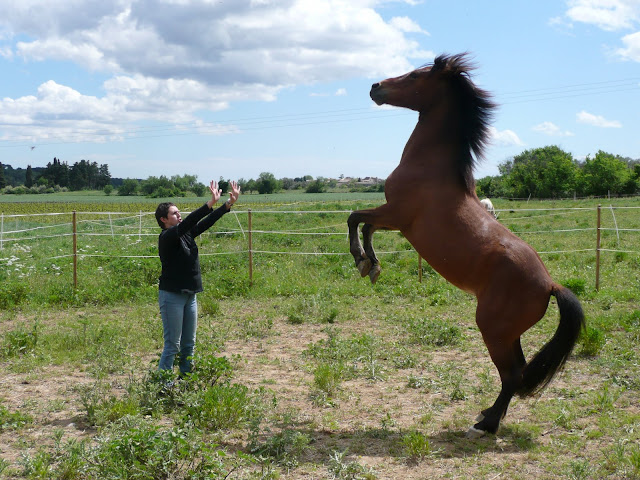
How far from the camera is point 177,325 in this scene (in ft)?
17.1

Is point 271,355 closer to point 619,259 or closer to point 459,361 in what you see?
point 459,361

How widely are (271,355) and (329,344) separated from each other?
2.58 ft

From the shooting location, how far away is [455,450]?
14.0 feet

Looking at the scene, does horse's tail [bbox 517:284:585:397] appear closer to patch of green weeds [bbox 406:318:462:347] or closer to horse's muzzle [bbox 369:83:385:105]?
horse's muzzle [bbox 369:83:385:105]

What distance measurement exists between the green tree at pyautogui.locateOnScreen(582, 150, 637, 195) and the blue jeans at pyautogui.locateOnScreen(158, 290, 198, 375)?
59.3 meters

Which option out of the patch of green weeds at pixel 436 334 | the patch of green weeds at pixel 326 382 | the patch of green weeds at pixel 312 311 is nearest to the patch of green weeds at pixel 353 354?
the patch of green weeds at pixel 326 382

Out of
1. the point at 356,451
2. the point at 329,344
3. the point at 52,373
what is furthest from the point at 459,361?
the point at 52,373

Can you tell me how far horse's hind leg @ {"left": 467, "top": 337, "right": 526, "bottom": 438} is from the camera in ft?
14.7

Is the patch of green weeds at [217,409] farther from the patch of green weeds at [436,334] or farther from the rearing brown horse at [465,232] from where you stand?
the patch of green weeds at [436,334]

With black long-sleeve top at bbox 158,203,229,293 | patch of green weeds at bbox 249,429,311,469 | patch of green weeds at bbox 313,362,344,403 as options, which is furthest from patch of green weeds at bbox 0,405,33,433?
patch of green weeds at bbox 313,362,344,403

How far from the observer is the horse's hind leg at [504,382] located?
14.7 feet

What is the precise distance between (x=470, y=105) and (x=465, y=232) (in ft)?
4.02

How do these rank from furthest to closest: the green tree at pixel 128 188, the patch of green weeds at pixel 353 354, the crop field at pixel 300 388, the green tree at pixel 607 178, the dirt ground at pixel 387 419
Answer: the green tree at pixel 128 188
the green tree at pixel 607 178
the patch of green weeds at pixel 353 354
the dirt ground at pixel 387 419
the crop field at pixel 300 388

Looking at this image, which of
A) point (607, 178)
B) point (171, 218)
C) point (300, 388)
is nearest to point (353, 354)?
point (300, 388)
